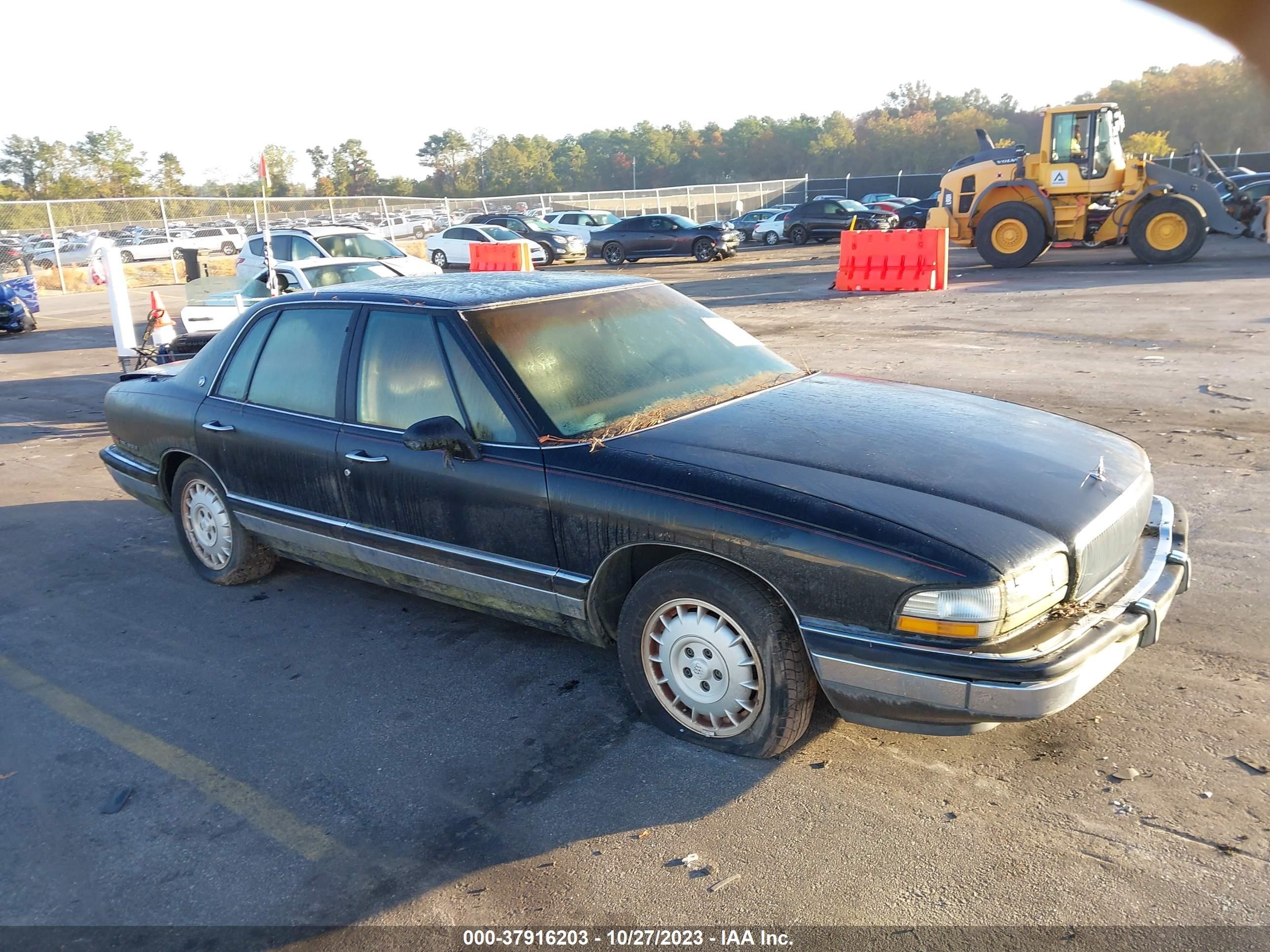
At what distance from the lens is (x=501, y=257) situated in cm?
2088

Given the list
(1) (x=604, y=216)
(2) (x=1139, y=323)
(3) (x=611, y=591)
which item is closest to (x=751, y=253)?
(1) (x=604, y=216)

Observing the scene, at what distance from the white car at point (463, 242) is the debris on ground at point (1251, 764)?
90.6 feet

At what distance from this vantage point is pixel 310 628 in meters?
4.93

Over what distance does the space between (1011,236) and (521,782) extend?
20.4 meters

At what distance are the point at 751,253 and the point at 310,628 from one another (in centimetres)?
2843

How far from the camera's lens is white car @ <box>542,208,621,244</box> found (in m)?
32.5

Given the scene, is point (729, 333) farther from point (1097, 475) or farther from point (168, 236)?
point (168, 236)

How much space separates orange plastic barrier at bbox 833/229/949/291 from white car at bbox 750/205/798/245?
15.5m

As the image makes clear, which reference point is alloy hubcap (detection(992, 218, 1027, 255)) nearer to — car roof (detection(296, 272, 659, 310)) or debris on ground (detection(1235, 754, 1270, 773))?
car roof (detection(296, 272, 659, 310))

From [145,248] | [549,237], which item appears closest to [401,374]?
[549,237]

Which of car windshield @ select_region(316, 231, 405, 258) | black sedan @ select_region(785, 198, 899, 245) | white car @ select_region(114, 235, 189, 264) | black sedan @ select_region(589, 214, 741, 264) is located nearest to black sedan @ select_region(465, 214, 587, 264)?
black sedan @ select_region(589, 214, 741, 264)

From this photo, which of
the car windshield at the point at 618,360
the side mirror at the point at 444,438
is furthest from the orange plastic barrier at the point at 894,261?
the side mirror at the point at 444,438

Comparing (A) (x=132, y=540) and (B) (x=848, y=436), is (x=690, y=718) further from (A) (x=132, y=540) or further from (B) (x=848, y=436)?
(A) (x=132, y=540)

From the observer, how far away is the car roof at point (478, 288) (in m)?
4.39
